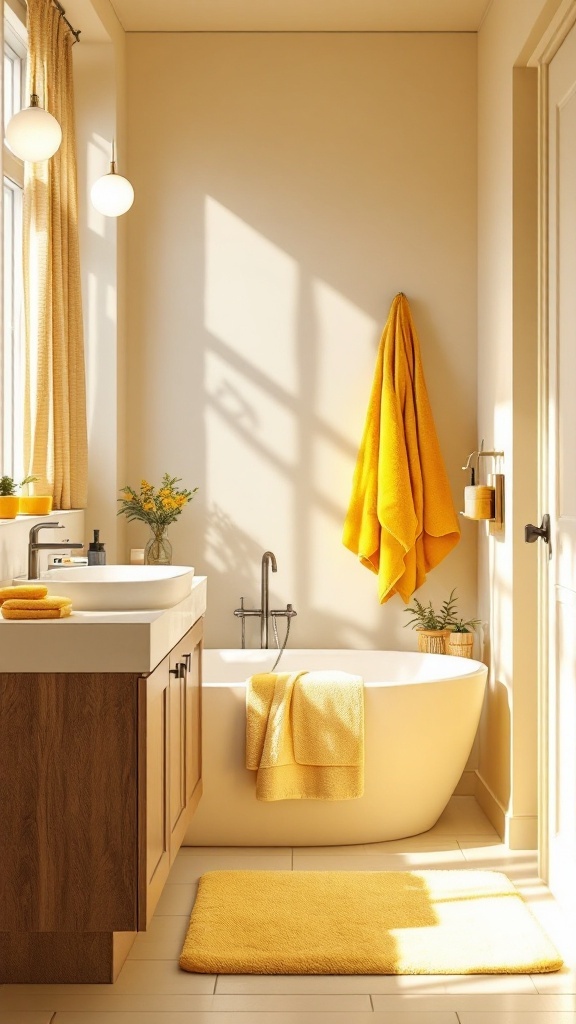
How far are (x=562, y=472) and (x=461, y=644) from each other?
1.17 metres

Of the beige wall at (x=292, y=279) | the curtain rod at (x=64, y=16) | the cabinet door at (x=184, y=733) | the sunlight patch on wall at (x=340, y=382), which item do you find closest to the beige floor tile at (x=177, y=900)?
the cabinet door at (x=184, y=733)

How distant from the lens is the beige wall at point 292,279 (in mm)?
4285

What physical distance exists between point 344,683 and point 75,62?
267 cm

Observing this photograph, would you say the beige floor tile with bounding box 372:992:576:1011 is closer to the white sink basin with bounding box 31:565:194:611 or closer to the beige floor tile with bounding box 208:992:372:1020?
the beige floor tile with bounding box 208:992:372:1020

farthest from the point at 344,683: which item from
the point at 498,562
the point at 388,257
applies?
the point at 388,257

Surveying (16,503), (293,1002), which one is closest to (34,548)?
(16,503)

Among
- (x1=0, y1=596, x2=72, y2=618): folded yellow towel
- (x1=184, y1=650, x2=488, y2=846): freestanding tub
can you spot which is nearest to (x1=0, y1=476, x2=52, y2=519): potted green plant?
(x1=0, y1=596, x2=72, y2=618): folded yellow towel

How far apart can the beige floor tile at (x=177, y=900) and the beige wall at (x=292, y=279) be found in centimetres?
128

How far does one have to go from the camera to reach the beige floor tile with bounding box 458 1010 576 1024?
2375 mm

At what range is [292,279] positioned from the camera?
4.31 meters

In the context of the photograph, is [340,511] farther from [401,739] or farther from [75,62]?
[75,62]

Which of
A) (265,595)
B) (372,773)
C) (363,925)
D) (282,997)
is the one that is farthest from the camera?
(265,595)

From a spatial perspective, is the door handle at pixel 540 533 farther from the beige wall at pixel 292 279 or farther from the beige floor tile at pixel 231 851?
the beige floor tile at pixel 231 851

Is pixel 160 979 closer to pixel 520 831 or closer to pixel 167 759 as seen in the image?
pixel 167 759
